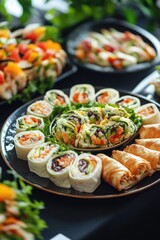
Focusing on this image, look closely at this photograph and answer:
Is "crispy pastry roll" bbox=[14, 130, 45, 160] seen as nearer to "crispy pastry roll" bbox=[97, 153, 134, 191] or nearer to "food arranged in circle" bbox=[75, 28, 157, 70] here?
"crispy pastry roll" bbox=[97, 153, 134, 191]

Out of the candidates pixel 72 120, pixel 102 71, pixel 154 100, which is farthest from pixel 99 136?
pixel 102 71

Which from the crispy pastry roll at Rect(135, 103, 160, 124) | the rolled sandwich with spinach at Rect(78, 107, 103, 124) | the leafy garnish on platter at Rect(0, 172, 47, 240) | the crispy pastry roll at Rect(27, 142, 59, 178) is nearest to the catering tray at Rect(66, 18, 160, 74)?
the crispy pastry roll at Rect(135, 103, 160, 124)

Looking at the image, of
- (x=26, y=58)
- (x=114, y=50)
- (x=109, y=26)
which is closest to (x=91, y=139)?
(x=26, y=58)

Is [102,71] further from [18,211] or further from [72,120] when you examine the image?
[18,211]

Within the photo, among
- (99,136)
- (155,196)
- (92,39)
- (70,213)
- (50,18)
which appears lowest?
(155,196)

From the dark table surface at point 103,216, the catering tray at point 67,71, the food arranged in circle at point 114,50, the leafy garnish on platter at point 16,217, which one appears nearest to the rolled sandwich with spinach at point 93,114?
the dark table surface at point 103,216

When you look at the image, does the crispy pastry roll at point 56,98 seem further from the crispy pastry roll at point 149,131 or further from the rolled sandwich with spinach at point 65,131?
the crispy pastry roll at point 149,131

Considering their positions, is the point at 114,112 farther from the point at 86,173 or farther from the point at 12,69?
the point at 12,69
